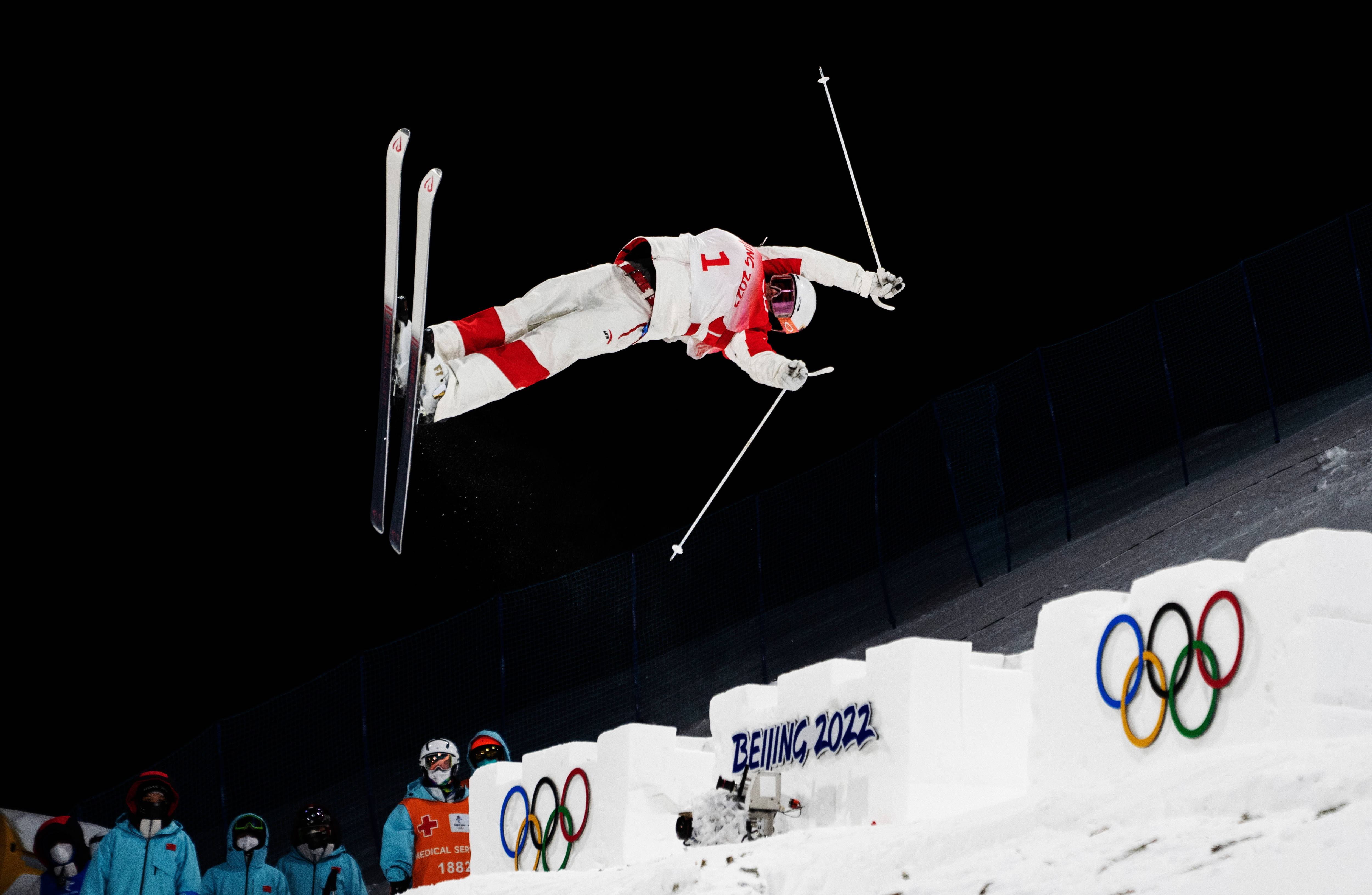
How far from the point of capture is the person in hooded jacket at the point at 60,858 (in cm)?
748

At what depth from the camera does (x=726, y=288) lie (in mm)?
6031

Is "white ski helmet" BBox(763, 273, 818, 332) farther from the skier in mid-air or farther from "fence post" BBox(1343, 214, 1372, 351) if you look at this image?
"fence post" BBox(1343, 214, 1372, 351)

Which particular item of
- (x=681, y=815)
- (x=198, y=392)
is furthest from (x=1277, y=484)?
(x=198, y=392)

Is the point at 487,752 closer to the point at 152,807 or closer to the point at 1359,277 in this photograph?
the point at 152,807

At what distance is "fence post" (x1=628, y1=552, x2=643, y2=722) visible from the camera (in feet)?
36.3

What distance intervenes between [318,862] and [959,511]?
6.00 meters

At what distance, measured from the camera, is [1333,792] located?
3047 millimetres

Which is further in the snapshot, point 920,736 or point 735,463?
point 735,463

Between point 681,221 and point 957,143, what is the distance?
3.85 m

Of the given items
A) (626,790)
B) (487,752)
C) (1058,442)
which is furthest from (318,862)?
(1058,442)

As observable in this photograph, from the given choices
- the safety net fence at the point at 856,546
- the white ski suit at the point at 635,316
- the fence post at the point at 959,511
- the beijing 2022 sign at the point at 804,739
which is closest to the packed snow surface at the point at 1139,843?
the beijing 2022 sign at the point at 804,739

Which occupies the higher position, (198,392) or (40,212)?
(40,212)

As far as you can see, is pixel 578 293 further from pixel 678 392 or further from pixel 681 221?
pixel 678 392

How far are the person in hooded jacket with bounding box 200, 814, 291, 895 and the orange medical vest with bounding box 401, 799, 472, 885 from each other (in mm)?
741
